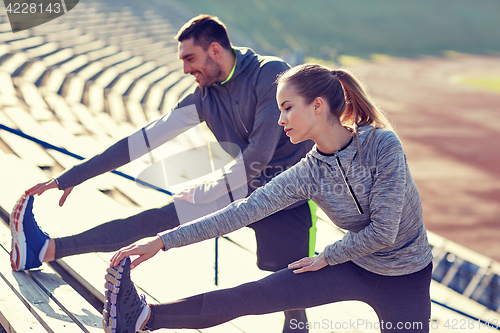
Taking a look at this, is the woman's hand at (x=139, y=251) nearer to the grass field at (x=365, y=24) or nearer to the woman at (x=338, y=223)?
the woman at (x=338, y=223)

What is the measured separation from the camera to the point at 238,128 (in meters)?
2.44

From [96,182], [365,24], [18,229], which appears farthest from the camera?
[365,24]

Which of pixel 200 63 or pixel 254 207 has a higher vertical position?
pixel 200 63

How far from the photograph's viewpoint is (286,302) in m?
1.73

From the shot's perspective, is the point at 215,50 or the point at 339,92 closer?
the point at 339,92

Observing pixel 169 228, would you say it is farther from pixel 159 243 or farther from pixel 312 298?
pixel 312 298

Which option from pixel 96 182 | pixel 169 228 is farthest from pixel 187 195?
pixel 96 182

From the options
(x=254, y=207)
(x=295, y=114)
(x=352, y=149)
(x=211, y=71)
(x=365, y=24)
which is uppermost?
(x=365, y=24)

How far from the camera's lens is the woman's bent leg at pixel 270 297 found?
1.67 metres

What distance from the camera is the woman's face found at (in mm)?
1679

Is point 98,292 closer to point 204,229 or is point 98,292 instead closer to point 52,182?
point 52,182

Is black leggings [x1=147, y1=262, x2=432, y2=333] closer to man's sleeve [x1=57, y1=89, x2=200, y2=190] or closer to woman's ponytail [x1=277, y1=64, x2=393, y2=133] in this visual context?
woman's ponytail [x1=277, y1=64, x2=393, y2=133]

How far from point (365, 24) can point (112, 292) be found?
30.2m

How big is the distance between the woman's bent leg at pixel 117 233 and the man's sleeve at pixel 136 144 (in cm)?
25
